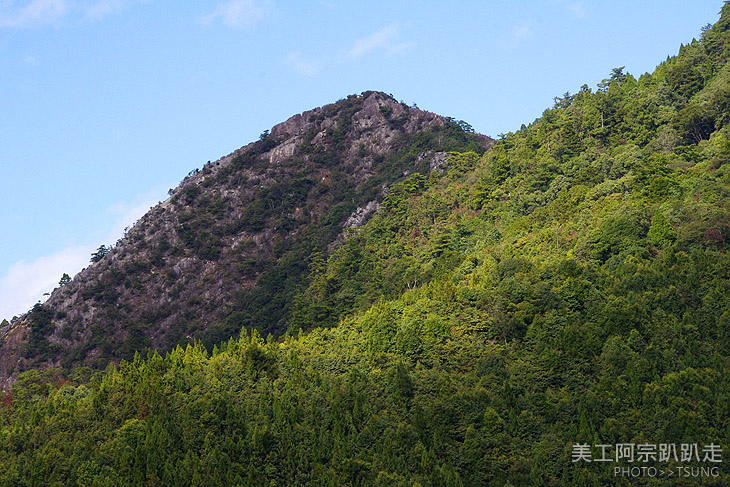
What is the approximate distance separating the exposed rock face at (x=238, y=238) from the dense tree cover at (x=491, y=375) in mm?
31253

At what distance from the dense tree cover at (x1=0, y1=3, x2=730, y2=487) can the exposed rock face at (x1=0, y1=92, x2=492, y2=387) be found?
31.3m

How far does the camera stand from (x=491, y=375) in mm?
56531

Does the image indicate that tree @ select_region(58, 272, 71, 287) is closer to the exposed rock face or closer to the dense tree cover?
the exposed rock face

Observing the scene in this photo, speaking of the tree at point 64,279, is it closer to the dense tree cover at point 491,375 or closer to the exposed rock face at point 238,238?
the exposed rock face at point 238,238

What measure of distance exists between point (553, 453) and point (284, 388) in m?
23.0

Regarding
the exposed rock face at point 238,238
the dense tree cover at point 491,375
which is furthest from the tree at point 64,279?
the dense tree cover at point 491,375

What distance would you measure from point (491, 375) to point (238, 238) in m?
89.4

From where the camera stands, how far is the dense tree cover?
49.8m

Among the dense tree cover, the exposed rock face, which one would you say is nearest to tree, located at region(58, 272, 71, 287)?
the exposed rock face

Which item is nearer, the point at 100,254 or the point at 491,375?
the point at 491,375

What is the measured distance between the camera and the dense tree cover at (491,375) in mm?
49750

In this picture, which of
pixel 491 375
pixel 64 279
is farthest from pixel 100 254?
pixel 491 375

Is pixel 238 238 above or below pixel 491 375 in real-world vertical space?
above

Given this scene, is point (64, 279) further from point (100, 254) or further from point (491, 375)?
point (491, 375)
